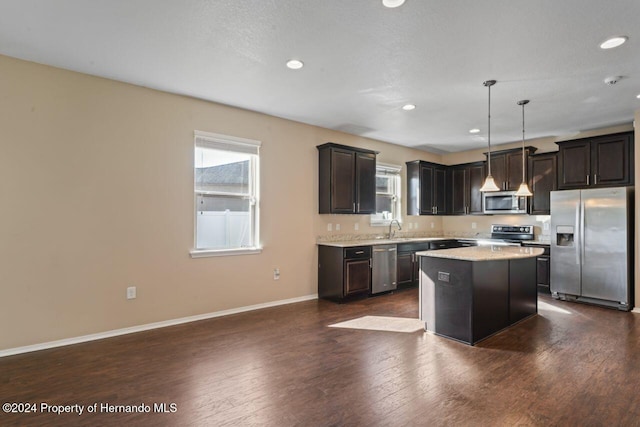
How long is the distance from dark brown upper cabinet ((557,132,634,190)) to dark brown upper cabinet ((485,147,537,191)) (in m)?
0.70

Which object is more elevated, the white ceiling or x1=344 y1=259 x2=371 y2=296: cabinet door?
the white ceiling

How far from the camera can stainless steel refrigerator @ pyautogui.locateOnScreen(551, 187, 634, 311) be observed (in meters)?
4.71

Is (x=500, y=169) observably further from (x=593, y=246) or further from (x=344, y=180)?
(x=344, y=180)

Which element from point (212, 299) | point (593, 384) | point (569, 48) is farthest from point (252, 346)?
point (569, 48)

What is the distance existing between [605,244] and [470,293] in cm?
294

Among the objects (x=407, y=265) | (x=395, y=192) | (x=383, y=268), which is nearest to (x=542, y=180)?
(x=395, y=192)

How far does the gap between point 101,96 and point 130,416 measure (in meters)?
3.07

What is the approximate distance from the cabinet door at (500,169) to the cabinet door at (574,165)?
94 centimetres

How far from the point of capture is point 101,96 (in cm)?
357

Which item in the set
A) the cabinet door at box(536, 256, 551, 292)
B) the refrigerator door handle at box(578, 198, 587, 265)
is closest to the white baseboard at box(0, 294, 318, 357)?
the cabinet door at box(536, 256, 551, 292)

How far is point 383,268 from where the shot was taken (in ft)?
18.3

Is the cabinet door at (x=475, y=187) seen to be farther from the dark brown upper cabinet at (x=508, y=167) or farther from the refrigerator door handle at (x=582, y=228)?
the refrigerator door handle at (x=582, y=228)

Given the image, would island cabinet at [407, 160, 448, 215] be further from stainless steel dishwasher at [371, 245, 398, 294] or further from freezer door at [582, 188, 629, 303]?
freezer door at [582, 188, 629, 303]

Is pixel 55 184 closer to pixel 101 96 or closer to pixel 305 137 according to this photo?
pixel 101 96
